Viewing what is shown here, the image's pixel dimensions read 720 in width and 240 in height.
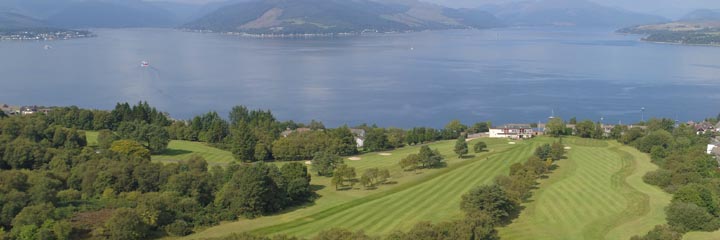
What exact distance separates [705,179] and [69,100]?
221ft

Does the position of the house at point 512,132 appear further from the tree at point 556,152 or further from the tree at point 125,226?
the tree at point 125,226

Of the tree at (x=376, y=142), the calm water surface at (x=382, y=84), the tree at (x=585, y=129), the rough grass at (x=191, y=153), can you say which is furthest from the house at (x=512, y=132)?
the rough grass at (x=191, y=153)

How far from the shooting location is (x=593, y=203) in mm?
24766

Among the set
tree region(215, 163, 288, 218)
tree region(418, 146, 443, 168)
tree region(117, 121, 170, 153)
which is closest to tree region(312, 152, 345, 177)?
tree region(418, 146, 443, 168)

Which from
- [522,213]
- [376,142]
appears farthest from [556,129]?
[522,213]

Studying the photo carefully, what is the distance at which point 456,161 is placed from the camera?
34188 mm

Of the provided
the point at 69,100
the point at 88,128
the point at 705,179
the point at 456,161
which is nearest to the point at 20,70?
the point at 69,100

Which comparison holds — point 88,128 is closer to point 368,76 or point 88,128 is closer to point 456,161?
point 456,161

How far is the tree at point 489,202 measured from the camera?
21516 millimetres

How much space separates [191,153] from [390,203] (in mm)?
17339

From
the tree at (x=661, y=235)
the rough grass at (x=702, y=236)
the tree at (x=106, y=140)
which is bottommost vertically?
the rough grass at (x=702, y=236)

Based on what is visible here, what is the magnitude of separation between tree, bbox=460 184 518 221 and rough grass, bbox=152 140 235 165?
684 inches

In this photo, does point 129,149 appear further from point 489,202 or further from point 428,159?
point 489,202

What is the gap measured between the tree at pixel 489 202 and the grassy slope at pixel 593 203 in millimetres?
631
